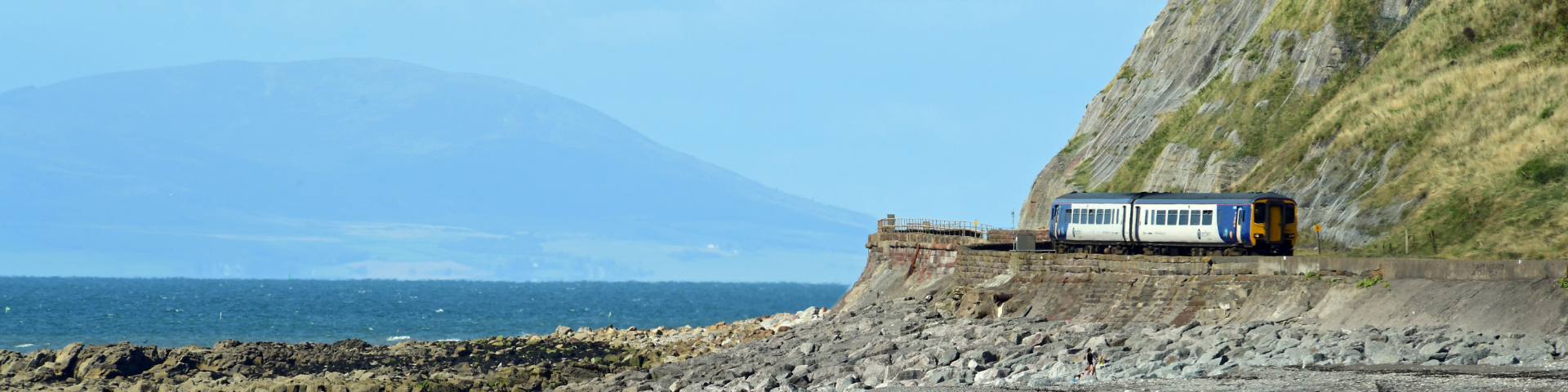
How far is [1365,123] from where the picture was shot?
152 ft

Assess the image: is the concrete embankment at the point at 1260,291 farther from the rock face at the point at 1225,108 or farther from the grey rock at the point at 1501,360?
the rock face at the point at 1225,108

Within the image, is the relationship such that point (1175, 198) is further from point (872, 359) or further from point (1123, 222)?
point (872, 359)

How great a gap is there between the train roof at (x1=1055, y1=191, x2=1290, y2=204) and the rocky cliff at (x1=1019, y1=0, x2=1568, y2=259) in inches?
127

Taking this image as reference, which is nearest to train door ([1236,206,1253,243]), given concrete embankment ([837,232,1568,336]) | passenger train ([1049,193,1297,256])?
passenger train ([1049,193,1297,256])

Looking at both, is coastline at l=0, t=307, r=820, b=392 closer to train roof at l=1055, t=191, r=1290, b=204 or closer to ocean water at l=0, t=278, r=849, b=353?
train roof at l=1055, t=191, r=1290, b=204

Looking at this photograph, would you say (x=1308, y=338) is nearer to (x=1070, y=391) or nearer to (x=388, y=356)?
(x=1070, y=391)

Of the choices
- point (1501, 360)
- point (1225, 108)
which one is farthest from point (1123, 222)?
point (1501, 360)

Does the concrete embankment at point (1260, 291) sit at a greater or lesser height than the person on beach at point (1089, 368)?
greater

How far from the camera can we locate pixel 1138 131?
66.4 metres

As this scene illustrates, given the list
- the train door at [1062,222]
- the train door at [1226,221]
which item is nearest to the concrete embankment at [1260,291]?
the train door at [1062,222]

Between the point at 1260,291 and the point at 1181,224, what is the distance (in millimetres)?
9227

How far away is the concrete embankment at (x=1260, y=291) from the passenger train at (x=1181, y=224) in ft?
11.3

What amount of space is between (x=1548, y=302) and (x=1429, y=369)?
181 inches

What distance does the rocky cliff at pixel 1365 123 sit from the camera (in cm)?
3703
